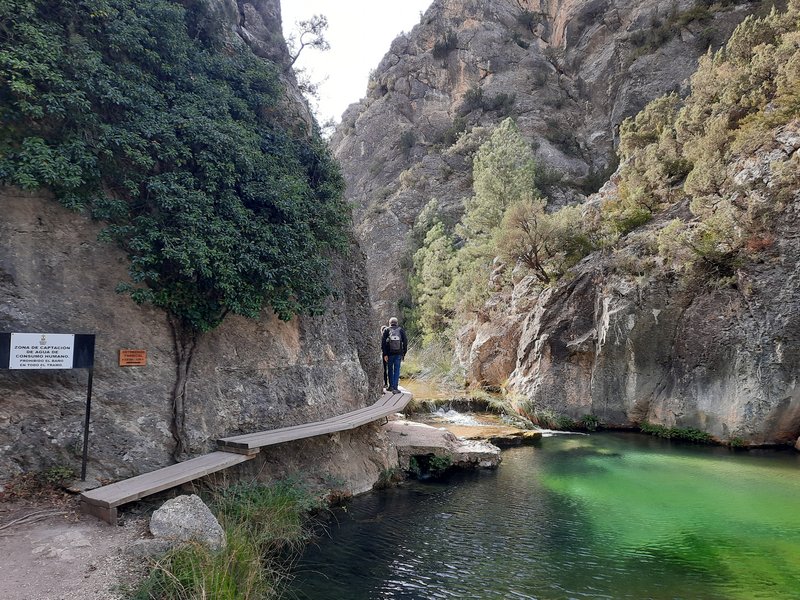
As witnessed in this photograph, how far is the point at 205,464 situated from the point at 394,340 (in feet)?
21.6

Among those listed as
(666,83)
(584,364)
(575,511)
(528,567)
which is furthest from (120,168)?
(666,83)

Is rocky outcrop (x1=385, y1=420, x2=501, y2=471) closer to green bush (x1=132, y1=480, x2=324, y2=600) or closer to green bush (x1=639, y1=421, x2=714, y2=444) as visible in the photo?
green bush (x1=132, y1=480, x2=324, y2=600)

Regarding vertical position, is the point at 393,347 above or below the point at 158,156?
below

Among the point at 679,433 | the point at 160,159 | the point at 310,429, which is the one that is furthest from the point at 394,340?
the point at 679,433

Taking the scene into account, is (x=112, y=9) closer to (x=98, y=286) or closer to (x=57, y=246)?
(x=57, y=246)

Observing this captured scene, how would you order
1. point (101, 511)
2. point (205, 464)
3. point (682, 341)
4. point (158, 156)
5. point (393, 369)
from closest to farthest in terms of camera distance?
point (101, 511), point (205, 464), point (158, 156), point (393, 369), point (682, 341)

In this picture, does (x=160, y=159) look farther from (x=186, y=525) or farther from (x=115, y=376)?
(x=186, y=525)

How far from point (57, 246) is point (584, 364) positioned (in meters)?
16.9

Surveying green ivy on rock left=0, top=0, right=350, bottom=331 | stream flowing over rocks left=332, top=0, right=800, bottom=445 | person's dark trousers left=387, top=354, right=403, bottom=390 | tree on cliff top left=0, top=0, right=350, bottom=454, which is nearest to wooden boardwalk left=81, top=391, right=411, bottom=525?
tree on cliff top left=0, top=0, right=350, bottom=454

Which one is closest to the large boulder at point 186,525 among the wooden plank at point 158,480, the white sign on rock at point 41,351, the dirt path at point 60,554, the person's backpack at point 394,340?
the dirt path at point 60,554

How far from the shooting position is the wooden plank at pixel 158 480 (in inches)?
225

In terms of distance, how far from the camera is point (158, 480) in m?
6.24

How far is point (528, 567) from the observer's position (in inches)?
261

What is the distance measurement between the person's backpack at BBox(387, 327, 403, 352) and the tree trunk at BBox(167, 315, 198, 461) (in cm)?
579
